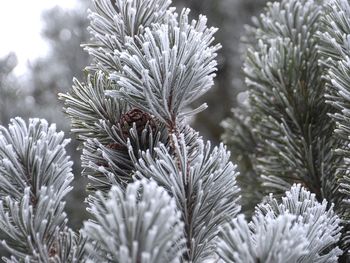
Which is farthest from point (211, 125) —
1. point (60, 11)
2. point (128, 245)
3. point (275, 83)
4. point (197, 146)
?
point (128, 245)

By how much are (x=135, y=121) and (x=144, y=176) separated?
85mm

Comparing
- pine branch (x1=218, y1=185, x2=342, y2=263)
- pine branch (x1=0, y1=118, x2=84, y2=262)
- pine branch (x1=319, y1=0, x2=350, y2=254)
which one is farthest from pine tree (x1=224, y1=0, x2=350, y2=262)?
pine branch (x1=0, y1=118, x2=84, y2=262)

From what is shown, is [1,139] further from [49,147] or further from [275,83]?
[275,83]

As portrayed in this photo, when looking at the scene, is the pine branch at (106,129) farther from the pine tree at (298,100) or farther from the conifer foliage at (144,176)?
the pine tree at (298,100)

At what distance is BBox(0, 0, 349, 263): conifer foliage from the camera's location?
1.46 ft

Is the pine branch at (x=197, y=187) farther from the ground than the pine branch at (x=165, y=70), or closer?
closer

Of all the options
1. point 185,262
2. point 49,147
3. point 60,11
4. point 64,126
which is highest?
point 60,11

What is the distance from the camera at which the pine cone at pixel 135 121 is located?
608 millimetres

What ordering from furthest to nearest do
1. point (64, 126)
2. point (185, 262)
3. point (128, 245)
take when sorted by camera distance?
point (64, 126), point (185, 262), point (128, 245)

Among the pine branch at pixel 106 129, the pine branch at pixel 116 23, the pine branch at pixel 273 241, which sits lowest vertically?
the pine branch at pixel 273 241

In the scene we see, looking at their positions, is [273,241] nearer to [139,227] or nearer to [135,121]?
[139,227]

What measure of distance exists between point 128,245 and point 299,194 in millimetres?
273

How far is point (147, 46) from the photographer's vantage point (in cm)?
55

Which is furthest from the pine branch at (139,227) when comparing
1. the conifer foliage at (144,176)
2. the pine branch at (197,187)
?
the pine branch at (197,187)
